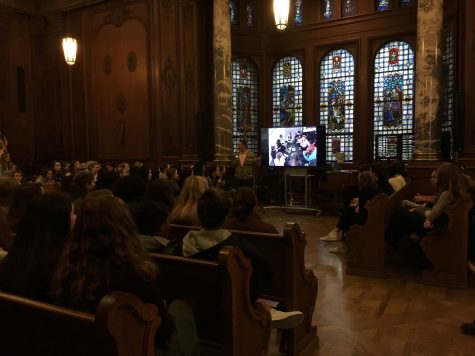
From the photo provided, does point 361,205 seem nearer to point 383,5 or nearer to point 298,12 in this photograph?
point 383,5

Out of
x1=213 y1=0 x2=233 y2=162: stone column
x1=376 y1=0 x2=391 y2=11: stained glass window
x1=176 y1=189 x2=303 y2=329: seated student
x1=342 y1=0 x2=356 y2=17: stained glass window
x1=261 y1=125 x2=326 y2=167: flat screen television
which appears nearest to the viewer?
x1=176 y1=189 x2=303 y2=329: seated student

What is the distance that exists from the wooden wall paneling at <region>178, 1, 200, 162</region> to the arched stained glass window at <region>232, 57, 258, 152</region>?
247 centimetres

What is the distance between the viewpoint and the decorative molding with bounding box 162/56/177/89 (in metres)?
11.1

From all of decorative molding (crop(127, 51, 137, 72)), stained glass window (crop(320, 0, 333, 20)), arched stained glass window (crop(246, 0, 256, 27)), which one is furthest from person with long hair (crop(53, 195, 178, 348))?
arched stained glass window (crop(246, 0, 256, 27))

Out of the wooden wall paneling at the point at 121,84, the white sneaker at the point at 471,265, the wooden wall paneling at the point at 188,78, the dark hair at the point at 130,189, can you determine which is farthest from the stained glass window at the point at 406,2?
the dark hair at the point at 130,189

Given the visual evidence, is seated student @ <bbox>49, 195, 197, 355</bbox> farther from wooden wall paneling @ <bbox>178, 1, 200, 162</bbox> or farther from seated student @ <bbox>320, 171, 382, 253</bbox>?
wooden wall paneling @ <bbox>178, 1, 200, 162</bbox>

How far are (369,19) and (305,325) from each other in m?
10.5

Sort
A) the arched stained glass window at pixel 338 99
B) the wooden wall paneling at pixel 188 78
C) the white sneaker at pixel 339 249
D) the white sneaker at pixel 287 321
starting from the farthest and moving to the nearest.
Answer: the arched stained glass window at pixel 338 99 → the wooden wall paneling at pixel 188 78 → the white sneaker at pixel 339 249 → the white sneaker at pixel 287 321

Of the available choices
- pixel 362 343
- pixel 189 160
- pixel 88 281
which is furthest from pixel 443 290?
pixel 189 160

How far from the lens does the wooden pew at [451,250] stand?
15.0 ft

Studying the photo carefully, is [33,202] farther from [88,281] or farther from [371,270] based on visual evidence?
[371,270]

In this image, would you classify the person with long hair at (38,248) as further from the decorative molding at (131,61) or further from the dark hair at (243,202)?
the decorative molding at (131,61)

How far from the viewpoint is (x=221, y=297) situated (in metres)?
2.33

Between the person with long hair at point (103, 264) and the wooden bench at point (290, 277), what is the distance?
1.31m
